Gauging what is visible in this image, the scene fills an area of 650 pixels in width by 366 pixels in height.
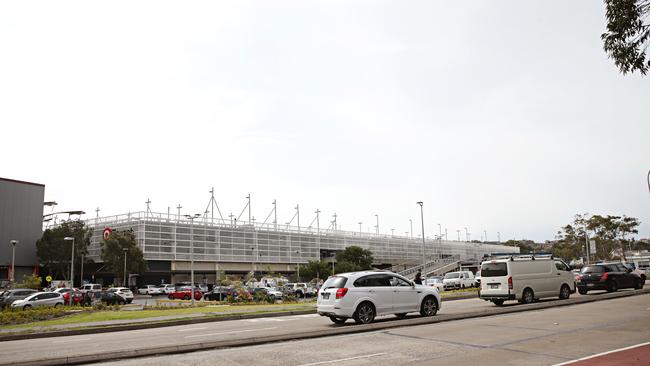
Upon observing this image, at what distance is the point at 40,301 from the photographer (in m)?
36.6

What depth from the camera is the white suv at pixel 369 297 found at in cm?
1652

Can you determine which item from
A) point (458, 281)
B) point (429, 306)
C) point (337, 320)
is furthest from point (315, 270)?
point (337, 320)

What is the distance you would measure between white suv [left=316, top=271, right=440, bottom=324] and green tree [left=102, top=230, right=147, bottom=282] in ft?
198

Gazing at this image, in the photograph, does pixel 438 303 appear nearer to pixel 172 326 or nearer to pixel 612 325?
pixel 612 325

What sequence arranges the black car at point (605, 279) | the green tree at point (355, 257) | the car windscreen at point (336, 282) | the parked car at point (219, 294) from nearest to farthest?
the car windscreen at point (336, 282) → the black car at point (605, 279) → the parked car at point (219, 294) → the green tree at point (355, 257)

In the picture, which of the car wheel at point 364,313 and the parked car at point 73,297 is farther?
the parked car at point 73,297

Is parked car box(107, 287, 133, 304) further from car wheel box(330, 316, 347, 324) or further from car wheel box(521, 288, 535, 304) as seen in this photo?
car wheel box(521, 288, 535, 304)

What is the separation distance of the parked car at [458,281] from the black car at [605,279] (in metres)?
19.2

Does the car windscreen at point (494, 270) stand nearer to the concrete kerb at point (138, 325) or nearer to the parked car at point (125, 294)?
the concrete kerb at point (138, 325)

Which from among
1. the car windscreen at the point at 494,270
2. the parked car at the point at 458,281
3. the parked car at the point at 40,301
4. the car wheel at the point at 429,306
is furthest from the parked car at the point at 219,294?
the car wheel at the point at 429,306

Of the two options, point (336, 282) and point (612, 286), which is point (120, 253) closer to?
Result: point (336, 282)

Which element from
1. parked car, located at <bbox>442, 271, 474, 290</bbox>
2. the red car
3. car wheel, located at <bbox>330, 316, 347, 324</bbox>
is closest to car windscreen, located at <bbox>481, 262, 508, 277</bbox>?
car wheel, located at <bbox>330, 316, 347, 324</bbox>

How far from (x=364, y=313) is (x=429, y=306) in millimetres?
2996

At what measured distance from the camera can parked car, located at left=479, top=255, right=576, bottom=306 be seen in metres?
22.1
